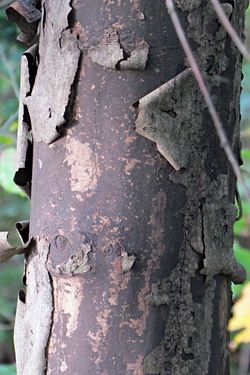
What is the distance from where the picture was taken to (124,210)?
582 millimetres

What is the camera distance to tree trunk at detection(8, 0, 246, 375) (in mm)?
576

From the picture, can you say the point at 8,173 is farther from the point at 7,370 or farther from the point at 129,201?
the point at 129,201

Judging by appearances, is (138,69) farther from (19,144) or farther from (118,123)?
(19,144)

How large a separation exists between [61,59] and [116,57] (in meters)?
0.09

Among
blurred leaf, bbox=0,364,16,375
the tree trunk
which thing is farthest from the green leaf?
the tree trunk

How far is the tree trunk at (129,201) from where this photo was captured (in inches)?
22.7

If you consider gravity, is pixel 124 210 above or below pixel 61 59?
below

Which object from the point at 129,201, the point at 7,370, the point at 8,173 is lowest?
the point at 7,370

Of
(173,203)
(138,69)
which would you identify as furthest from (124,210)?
(138,69)

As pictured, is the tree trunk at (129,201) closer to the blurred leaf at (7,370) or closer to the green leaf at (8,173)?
the blurred leaf at (7,370)

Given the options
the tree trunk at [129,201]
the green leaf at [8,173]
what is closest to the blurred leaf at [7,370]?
the green leaf at [8,173]

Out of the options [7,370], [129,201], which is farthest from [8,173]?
[129,201]

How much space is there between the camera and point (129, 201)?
0.58 meters

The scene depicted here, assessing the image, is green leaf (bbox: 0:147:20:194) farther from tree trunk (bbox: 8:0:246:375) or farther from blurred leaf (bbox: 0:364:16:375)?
tree trunk (bbox: 8:0:246:375)
